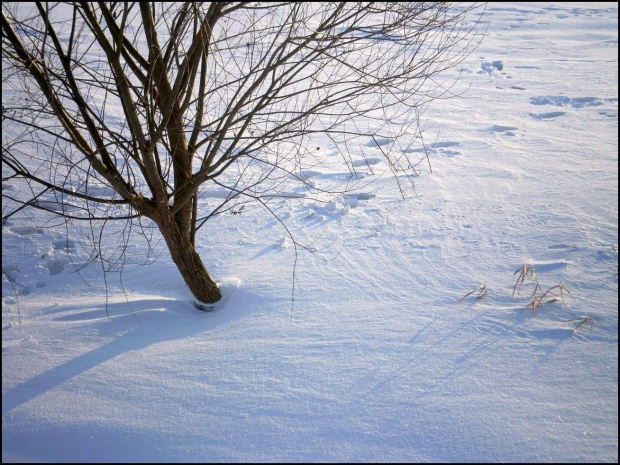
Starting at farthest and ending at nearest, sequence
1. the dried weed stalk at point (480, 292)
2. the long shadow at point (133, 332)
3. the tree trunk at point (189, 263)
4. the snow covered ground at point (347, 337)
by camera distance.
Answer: the dried weed stalk at point (480, 292)
the tree trunk at point (189, 263)
the long shadow at point (133, 332)
the snow covered ground at point (347, 337)

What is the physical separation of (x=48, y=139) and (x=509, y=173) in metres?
4.97

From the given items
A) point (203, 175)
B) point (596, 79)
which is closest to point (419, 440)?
point (203, 175)

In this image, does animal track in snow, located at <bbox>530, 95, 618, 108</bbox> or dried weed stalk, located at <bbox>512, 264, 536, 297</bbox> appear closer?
dried weed stalk, located at <bbox>512, 264, 536, 297</bbox>

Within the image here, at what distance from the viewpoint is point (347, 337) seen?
8.60 ft

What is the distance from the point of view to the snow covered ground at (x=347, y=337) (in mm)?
1995

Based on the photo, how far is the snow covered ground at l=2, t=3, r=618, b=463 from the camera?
6.55ft

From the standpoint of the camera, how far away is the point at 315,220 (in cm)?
415

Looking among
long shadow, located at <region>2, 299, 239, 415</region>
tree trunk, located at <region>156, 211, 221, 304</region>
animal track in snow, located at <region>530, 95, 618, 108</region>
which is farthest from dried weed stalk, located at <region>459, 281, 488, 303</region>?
animal track in snow, located at <region>530, 95, 618, 108</region>

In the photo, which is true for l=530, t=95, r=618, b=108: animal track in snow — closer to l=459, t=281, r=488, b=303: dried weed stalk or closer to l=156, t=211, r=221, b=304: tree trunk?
l=459, t=281, r=488, b=303: dried weed stalk

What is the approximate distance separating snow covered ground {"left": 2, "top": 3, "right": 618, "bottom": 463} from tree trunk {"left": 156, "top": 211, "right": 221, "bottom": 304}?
0.38 feet

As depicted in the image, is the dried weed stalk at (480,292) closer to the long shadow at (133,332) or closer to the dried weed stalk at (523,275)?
the dried weed stalk at (523,275)

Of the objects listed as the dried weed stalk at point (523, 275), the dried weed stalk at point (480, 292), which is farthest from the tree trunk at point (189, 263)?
the dried weed stalk at point (523, 275)

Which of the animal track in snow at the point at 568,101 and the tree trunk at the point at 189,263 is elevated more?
the animal track in snow at the point at 568,101

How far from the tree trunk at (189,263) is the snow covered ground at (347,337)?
0.12 m
